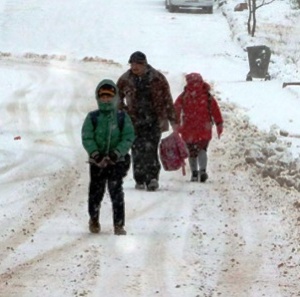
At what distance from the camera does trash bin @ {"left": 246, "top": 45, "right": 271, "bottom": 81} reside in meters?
23.3

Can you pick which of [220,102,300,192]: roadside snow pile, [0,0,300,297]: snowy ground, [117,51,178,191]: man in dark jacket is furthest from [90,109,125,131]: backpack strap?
[220,102,300,192]: roadside snow pile

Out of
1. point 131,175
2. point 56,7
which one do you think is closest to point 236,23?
point 56,7

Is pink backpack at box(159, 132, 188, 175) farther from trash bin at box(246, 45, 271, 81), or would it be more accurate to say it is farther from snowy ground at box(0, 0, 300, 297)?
trash bin at box(246, 45, 271, 81)

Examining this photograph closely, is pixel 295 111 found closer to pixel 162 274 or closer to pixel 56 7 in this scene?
pixel 162 274

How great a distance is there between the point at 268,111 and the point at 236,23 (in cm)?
1974

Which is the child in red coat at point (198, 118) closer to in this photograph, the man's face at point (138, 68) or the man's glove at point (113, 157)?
the man's face at point (138, 68)

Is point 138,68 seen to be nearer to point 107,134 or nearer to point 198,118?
point 198,118

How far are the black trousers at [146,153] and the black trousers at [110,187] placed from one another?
261 cm

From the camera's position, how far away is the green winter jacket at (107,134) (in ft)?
27.3

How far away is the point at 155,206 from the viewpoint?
10.0m

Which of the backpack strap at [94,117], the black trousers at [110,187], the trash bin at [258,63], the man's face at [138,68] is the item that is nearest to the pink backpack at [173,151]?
the man's face at [138,68]

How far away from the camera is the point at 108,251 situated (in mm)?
7840

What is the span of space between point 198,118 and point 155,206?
6.86 ft

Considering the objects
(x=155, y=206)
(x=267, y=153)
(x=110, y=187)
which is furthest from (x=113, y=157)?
(x=267, y=153)
